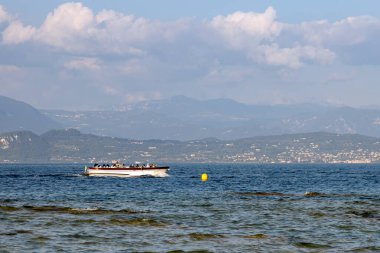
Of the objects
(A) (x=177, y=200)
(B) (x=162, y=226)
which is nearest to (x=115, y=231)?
(B) (x=162, y=226)

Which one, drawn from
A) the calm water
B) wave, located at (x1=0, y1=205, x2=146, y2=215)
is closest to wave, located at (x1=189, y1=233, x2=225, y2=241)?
the calm water

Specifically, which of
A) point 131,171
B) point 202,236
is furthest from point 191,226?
point 131,171

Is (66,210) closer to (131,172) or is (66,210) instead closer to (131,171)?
(131,172)

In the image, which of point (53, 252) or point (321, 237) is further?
point (321, 237)

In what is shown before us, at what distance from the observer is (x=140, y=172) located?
595 feet

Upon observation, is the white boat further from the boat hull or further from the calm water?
the calm water

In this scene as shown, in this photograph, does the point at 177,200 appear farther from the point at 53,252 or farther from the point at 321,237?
the point at 53,252

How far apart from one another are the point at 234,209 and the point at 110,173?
361ft

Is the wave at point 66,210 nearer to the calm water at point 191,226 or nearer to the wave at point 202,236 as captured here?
the calm water at point 191,226

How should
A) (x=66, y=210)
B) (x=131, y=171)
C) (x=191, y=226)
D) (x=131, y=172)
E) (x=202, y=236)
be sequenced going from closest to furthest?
(x=202, y=236)
(x=191, y=226)
(x=66, y=210)
(x=131, y=172)
(x=131, y=171)

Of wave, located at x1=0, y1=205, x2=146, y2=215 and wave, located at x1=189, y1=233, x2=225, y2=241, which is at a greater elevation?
wave, located at x1=0, y1=205, x2=146, y2=215

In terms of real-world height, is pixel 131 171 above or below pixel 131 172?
above

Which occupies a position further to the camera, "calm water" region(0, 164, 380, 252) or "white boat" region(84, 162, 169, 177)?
"white boat" region(84, 162, 169, 177)

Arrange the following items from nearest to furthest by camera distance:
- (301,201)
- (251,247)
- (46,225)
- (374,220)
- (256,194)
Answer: (251,247)
(46,225)
(374,220)
(301,201)
(256,194)
